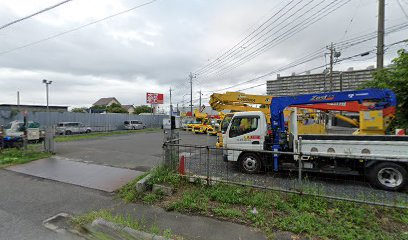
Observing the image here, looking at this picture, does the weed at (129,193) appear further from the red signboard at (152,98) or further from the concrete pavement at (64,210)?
the red signboard at (152,98)

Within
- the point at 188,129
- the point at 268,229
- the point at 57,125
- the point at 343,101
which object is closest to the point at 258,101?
the point at 343,101

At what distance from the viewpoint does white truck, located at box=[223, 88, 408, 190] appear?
506 cm

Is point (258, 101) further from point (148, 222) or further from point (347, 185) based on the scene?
point (148, 222)

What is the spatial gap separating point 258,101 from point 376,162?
474cm

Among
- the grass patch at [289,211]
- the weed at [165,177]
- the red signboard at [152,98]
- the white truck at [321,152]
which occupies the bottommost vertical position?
the grass patch at [289,211]

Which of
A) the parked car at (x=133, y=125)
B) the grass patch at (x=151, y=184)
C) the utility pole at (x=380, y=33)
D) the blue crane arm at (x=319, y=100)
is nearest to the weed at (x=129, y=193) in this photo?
the grass patch at (x=151, y=184)

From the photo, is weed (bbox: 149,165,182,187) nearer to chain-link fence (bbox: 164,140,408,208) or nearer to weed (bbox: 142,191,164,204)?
chain-link fence (bbox: 164,140,408,208)

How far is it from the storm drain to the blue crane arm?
5.02 meters

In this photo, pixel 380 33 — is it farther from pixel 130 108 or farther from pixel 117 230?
pixel 130 108

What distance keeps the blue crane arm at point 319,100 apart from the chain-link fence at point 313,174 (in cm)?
59

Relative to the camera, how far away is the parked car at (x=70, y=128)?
23031mm

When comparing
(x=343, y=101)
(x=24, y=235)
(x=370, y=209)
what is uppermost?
(x=343, y=101)

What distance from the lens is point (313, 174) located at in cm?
659

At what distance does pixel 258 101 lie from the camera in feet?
29.7
